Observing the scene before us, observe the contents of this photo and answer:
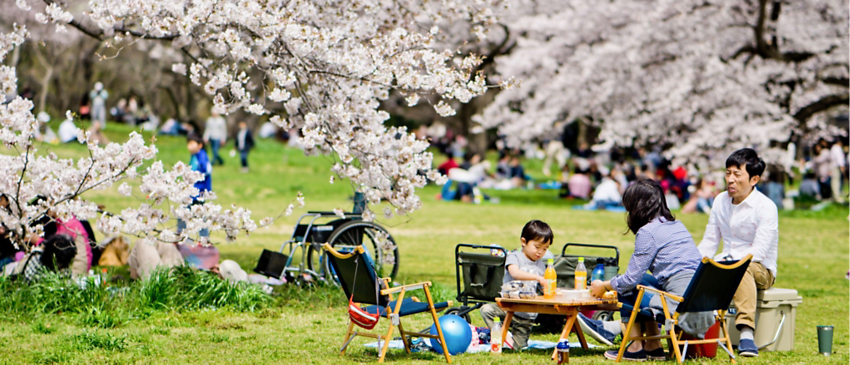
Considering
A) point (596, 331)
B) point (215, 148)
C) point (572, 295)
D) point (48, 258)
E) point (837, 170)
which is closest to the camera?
point (572, 295)

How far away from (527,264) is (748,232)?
5.24ft

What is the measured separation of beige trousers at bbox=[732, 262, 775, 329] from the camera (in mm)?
6160

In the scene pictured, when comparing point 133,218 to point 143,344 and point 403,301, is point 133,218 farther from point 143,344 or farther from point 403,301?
point 403,301

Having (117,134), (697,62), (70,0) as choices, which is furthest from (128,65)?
(70,0)

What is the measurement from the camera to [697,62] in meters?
21.7

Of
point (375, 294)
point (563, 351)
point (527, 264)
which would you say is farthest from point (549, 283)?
point (375, 294)

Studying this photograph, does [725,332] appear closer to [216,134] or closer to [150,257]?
[150,257]

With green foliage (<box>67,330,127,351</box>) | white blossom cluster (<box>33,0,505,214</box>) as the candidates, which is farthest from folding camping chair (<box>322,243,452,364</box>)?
white blossom cluster (<box>33,0,505,214</box>)

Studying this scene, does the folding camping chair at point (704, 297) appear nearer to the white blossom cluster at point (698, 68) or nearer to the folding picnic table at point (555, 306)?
the folding picnic table at point (555, 306)

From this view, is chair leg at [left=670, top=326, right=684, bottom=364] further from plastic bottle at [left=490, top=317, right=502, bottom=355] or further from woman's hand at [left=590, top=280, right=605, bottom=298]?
plastic bottle at [left=490, top=317, right=502, bottom=355]

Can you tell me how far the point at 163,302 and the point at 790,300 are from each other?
5.12 meters

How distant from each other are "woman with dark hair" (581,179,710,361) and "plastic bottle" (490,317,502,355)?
2.43 feet

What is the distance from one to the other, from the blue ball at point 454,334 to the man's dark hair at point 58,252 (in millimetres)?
3981

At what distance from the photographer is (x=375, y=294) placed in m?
5.84
